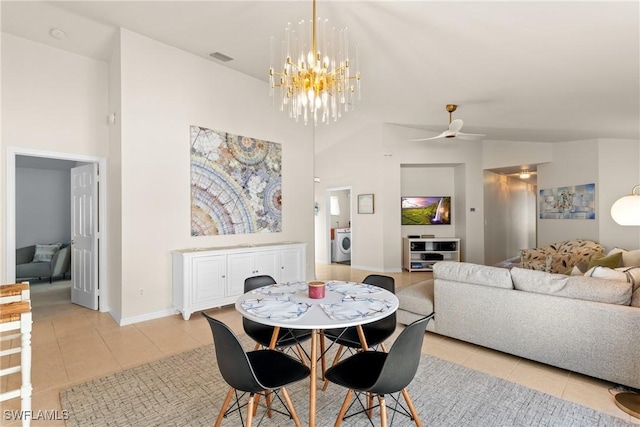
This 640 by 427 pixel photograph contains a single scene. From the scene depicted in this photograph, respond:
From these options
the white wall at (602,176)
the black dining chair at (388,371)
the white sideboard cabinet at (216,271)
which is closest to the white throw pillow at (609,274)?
the black dining chair at (388,371)

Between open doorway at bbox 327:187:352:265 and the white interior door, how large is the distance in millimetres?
5152

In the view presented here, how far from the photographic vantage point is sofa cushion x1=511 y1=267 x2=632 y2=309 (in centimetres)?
231

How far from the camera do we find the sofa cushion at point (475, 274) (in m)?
2.79

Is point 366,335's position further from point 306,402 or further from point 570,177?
point 570,177

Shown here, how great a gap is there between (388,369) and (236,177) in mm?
3692

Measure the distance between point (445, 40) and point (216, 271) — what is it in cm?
362

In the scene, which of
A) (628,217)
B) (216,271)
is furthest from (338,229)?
(628,217)

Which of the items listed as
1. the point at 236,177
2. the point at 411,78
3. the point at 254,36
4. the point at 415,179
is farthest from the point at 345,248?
the point at 254,36

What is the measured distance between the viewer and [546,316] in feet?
8.25

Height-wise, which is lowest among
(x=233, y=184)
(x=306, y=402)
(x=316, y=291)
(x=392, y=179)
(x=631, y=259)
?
(x=306, y=402)

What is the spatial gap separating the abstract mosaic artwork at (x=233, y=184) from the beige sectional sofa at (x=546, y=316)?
2.77m

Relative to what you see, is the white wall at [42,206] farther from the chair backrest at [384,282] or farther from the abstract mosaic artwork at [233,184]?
the chair backrest at [384,282]

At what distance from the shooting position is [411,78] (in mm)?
4188

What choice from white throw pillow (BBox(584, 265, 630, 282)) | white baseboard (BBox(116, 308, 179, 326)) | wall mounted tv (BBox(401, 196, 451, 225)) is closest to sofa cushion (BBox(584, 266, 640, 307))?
white throw pillow (BBox(584, 265, 630, 282))
